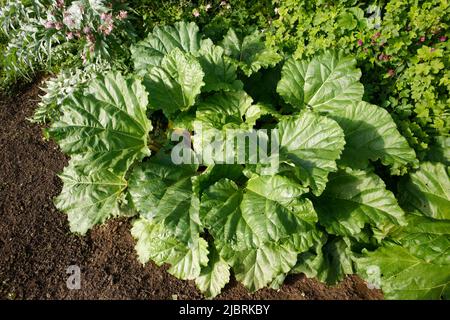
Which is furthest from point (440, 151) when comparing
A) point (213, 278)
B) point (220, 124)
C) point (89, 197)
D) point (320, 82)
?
point (89, 197)

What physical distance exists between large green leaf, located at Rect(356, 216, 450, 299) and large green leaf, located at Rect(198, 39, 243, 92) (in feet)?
4.72

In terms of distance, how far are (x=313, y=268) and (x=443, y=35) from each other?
176 cm

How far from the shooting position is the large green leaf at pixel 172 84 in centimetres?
266

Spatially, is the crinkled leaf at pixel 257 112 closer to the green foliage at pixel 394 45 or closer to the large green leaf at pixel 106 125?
the green foliage at pixel 394 45

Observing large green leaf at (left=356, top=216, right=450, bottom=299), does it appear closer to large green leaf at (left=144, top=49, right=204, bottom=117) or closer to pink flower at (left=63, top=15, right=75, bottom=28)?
large green leaf at (left=144, top=49, right=204, bottom=117)

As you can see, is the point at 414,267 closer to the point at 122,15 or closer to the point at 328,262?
the point at 328,262

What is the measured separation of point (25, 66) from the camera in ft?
12.4

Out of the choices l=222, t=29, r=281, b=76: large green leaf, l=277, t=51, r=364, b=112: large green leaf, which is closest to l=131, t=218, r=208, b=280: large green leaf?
l=277, t=51, r=364, b=112: large green leaf

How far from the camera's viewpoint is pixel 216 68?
2807 mm

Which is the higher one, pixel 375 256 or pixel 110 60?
pixel 110 60

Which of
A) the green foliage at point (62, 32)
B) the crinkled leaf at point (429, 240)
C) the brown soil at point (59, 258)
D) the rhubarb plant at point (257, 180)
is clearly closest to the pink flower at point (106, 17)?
the green foliage at point (62, 32)

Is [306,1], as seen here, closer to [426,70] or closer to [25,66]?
[426,70]

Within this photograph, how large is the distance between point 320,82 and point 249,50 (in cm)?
64
